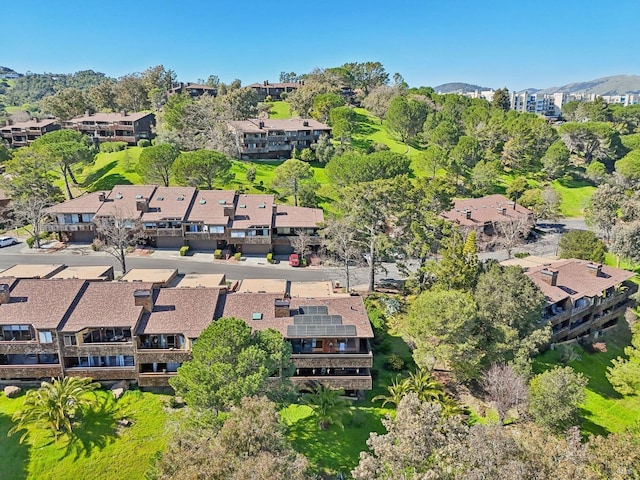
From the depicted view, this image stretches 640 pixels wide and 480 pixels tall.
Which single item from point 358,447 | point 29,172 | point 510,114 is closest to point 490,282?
point 358,447

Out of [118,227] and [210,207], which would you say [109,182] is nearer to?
[210,207]

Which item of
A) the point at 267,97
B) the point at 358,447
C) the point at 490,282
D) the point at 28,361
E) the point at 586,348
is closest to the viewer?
the point at 358,447

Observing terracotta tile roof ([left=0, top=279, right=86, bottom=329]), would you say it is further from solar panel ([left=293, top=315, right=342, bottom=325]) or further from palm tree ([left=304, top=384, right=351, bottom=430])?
palm tree ([left=304, top=384, right=351, bottom=430])

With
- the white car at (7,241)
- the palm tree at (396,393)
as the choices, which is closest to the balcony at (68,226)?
the white car at (7,241)

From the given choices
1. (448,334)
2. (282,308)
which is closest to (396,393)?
(448,334)

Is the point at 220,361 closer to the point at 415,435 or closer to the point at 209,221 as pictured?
the point at 415,435

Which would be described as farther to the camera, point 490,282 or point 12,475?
point 490,282
